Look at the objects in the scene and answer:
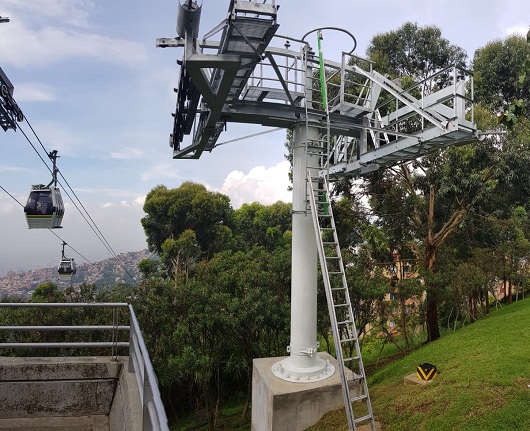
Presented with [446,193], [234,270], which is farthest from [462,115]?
[446,193]

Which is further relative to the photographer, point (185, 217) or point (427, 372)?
point (185, 217)

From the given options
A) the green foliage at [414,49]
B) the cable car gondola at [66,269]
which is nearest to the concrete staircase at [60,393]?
the cable car gondola at [66,269]

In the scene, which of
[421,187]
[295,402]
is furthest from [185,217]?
[295,402]

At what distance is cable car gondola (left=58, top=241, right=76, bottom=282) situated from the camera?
11734 mm

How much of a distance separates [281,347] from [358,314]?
87.4 inches

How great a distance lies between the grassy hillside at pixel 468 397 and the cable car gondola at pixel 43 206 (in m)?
5.92

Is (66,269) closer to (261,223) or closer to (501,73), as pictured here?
(261,223)

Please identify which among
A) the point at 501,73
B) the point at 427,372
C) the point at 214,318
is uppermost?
the point at 501,73

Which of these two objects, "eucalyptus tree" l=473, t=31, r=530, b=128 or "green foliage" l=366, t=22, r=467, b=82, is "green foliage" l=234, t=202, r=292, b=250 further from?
"eucalyptus tree" l=473, t=31, r=530, b=128

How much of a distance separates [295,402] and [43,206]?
18.7 feet

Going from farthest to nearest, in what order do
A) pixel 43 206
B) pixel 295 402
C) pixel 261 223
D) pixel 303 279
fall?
pixel 261 223 → pixel 43 206 → pixel 303 279 → pixel 295 402

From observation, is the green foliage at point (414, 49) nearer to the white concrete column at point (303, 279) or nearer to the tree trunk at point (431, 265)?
the tree trunk at point (431, 265)

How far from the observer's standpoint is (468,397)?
17.1 ft

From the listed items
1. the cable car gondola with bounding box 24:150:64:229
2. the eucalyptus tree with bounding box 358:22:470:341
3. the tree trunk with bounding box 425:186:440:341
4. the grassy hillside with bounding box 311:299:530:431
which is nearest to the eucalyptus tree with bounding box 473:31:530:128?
the eucalyptus tree with bounding box 358:22:470:341
